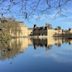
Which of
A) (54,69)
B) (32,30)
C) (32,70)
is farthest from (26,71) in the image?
(32,30)

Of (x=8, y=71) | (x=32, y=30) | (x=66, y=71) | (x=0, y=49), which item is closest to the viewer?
(x=8, y=71)

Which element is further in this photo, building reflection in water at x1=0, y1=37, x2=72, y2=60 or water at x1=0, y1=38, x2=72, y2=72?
building reflection in water at x1=0, y1=37, x2=72, y2=60

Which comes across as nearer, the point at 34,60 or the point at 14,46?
the point at 34,60

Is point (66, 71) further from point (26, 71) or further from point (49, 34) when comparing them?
point (49, 34)

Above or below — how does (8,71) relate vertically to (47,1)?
below

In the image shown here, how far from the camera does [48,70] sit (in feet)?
44.2

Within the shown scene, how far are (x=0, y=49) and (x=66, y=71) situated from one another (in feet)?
32.9

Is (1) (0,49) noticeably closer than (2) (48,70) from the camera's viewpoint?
No

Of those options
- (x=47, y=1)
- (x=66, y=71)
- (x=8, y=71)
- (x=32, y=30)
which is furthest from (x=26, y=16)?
(x=32, y=30)

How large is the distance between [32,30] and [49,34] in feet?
20.2

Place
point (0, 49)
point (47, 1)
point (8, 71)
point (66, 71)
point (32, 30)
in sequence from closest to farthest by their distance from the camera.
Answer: point (47, 1) → point (8, 71) → point (66, 71) → point (0, 49) → point (32, 30)

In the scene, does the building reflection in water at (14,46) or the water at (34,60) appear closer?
the water at (34,60)

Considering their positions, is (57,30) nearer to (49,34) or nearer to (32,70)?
(49,34)

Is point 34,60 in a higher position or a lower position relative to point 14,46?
higher
